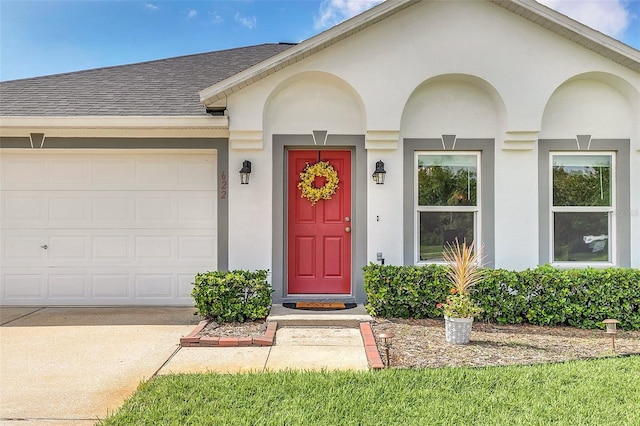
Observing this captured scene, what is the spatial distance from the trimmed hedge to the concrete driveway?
9.18 ft

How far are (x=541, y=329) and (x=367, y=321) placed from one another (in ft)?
7.42

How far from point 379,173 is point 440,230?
1.39 metres

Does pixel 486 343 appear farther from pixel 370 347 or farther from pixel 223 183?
pixel 223 183

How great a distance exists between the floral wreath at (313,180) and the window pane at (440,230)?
1.51m

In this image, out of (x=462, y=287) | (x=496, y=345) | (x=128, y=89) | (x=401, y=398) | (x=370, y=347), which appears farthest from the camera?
(x=128, y=89)

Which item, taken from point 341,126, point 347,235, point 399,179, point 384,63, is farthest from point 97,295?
point 384,63

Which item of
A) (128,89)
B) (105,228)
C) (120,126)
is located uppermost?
(128,89)

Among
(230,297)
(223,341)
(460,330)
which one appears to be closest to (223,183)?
(230,297)

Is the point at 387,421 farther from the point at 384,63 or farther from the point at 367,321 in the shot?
the point at 384,63

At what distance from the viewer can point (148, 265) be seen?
684 cm

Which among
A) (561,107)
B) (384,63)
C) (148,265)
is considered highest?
(384,63)

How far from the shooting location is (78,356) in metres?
4.44

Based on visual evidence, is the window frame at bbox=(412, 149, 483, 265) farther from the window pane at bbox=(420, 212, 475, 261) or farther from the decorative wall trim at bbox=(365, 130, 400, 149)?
the decorative wall trim at bbox=(365, 130, 400, 149)

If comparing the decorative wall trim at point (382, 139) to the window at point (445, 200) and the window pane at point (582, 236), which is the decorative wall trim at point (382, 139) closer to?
the window at point (445, 200)
